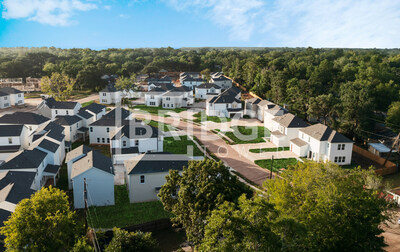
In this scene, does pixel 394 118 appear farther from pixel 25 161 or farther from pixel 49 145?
pixel 25 161

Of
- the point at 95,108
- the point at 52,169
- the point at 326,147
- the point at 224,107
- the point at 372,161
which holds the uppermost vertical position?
the point at 95,108

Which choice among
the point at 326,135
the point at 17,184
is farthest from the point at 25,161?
the point at 326,135

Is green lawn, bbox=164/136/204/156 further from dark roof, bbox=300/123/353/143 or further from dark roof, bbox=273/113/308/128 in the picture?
dark roof, bbox=300/123/353/143

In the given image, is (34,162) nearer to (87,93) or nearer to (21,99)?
(21,99)

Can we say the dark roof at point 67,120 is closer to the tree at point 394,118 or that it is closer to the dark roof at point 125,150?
the dark roof at point 125,150

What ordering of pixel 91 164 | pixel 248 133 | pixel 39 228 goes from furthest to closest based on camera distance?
pixel 248 133
pixel 91 164
pixel 39 228

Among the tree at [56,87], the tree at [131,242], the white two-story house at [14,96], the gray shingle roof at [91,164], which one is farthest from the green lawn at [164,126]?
the white two-story house at [14,96]

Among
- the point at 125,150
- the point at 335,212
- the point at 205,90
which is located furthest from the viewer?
the point at 205,90

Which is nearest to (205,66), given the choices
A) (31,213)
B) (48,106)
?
(48,106)
